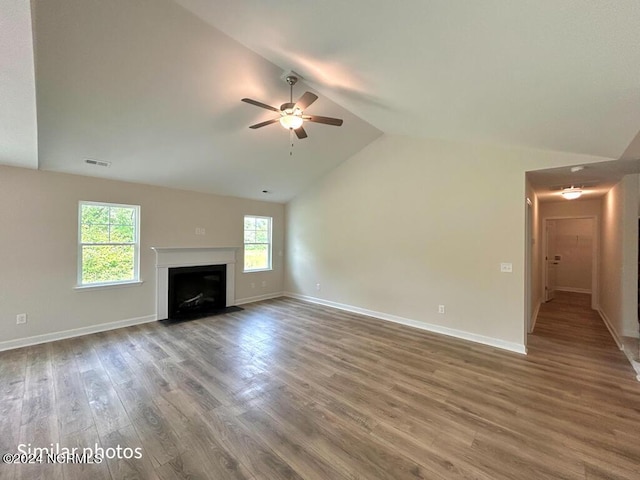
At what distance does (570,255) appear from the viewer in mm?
7930

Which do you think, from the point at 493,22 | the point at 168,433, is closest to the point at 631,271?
the point at 493,22

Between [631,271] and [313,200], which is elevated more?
[313,200]

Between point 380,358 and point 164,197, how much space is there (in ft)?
15.2

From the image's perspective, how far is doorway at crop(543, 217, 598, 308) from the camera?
7632mm

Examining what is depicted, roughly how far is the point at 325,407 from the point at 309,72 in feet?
10.8

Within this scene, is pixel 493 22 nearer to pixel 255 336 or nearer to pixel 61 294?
pixel 255 336

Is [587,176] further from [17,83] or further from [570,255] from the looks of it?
[17,83]

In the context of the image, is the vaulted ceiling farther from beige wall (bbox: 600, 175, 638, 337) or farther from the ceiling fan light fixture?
beige wall (bbox: 600, 175, 638, 337)

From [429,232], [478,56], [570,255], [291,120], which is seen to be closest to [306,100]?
[291,120]

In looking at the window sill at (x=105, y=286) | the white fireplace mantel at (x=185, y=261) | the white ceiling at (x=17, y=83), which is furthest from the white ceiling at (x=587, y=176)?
the window sill at (x=105, y=286)

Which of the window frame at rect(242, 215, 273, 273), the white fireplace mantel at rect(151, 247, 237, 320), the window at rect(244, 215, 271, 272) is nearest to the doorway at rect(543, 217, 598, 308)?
the window frame at rect(242, 215, 273, 273)

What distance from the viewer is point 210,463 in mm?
1758

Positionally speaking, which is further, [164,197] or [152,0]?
[164,197]

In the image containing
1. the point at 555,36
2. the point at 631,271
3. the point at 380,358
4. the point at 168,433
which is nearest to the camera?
the point at 555,36
